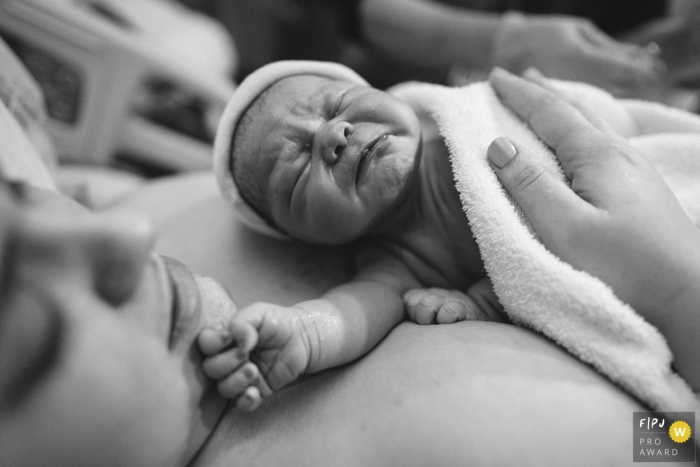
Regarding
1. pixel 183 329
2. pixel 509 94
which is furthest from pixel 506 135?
pixel 183 329

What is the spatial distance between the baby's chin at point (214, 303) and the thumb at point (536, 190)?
50 cm

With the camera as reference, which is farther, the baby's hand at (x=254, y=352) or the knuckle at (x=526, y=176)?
the knuckle at (x=526, y=176)

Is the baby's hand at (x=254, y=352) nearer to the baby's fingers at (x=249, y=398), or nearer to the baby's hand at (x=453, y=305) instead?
the baby's fingers at (x=249, y=398)

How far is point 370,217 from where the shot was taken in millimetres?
939

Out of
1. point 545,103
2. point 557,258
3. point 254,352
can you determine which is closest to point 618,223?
point 557,258

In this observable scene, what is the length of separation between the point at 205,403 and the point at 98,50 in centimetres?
140

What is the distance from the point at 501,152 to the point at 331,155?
32 cm

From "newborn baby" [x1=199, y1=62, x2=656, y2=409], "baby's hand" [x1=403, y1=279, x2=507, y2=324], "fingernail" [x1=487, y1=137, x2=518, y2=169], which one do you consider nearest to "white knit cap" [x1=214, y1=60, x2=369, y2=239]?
"newborn baby" [x1=199, y1=62, x2=656, y2=409]

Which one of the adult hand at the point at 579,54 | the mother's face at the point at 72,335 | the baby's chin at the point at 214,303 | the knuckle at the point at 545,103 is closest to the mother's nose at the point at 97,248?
the mother's face at the point at 72,335

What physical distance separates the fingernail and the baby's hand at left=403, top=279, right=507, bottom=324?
0.78 feet

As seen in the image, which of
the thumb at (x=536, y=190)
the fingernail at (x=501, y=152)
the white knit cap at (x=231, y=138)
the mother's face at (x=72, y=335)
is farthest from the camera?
the white knit cap at (x=231, y=138)

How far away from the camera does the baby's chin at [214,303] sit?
62 cm

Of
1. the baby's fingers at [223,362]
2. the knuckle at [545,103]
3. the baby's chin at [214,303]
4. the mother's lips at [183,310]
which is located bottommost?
the baby's fingers at [223,362]

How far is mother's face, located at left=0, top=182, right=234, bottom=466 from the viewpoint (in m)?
0.47
